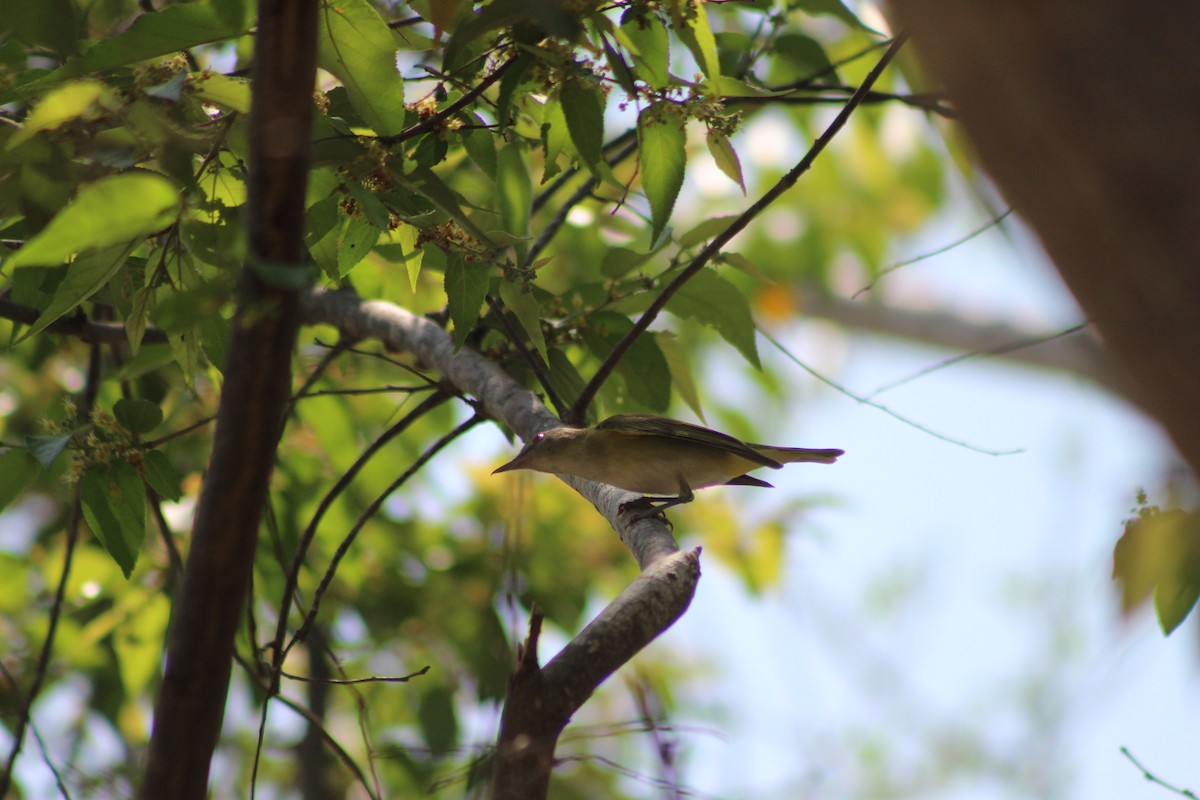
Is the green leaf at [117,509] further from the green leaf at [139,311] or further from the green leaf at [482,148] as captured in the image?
the green leaf at [482,148]

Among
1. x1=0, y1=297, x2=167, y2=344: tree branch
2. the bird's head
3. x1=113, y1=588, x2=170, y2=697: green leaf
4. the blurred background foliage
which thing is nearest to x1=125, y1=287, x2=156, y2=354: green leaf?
the blurred background foliage

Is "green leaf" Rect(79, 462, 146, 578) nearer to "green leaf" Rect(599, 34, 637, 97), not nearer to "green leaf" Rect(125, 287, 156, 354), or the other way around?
"green leaf" Rect(125, 287, 156, 354)

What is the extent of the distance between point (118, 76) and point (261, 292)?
1049 millimetres

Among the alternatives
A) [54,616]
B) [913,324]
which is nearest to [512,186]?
[54,616]

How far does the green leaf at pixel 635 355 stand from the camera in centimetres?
332

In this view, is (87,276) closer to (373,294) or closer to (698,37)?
(698,37)

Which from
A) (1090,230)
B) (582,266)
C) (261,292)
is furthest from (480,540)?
(1090,230)

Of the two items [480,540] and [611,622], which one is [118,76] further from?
[480,540]

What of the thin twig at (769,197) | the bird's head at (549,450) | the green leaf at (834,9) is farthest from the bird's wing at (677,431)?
the green leaf at (834,9)

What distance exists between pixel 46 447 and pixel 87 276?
55 cm

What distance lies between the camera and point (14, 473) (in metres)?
2.71

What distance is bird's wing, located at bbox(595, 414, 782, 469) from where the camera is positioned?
3816 mm

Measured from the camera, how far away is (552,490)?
5633 millimetres

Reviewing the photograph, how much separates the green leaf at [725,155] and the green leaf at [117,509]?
5.57 feet
